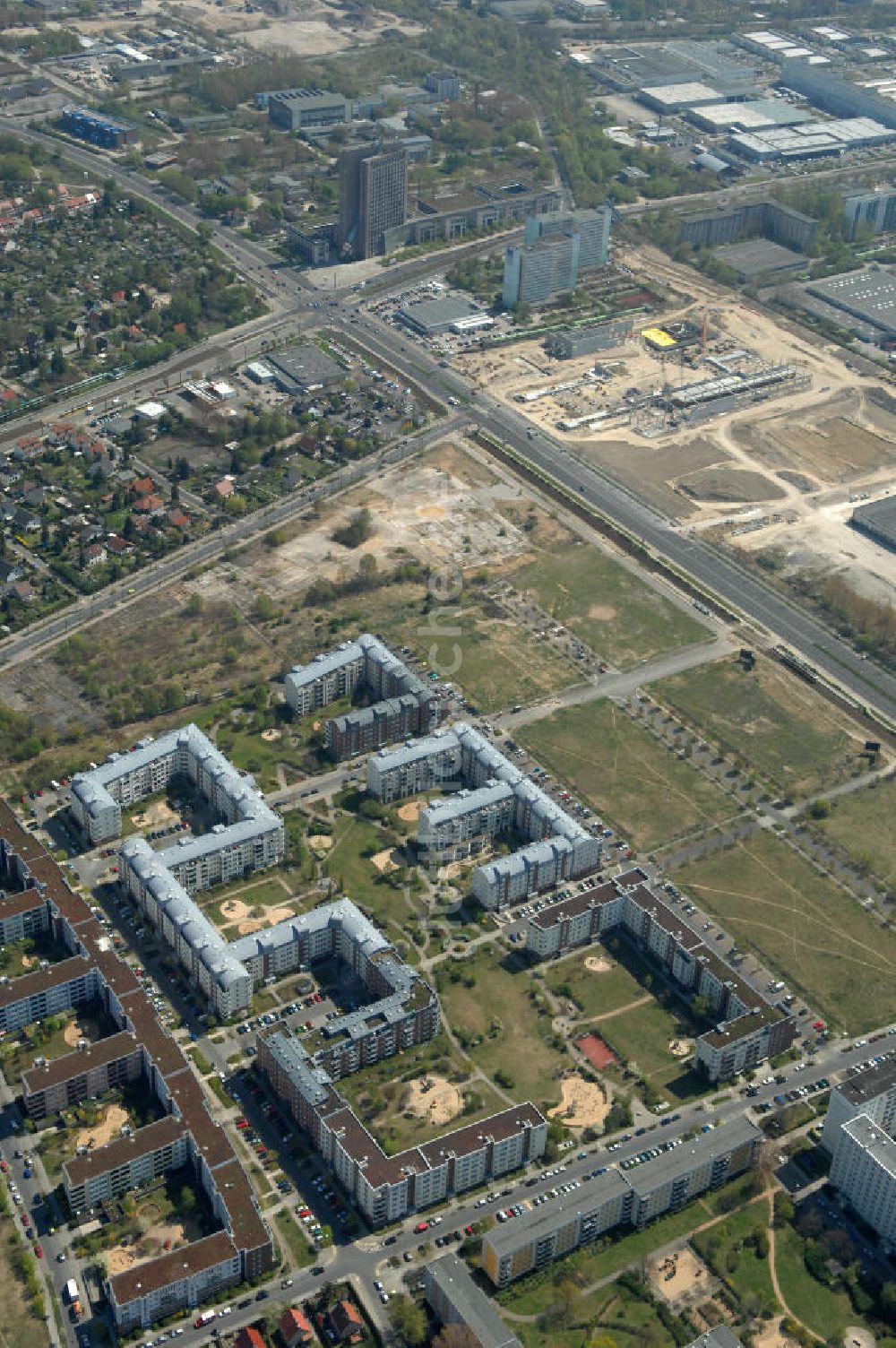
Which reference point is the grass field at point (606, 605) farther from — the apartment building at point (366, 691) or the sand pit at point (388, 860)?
the sand pit at point (388, 860)

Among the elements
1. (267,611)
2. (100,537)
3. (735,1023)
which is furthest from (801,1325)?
(100,537)

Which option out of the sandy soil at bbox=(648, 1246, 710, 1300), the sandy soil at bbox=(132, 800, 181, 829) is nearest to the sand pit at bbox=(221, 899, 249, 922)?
the sandy soil at bbox=(132, 800, 181, 829)

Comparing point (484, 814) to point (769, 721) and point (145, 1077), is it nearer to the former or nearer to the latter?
point (769, 721)


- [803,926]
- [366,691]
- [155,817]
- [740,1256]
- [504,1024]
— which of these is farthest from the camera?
[366,691]

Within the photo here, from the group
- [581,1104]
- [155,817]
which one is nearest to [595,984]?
[581,1104]

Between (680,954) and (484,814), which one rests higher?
(484,814)

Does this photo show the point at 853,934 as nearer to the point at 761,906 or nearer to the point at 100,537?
the point at 761,906

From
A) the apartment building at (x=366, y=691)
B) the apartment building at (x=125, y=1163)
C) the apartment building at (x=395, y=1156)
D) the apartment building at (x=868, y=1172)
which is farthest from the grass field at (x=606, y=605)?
the apartment building at (x=125, y=1163)

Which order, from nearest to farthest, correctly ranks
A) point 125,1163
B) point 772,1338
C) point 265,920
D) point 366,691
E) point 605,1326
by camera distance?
point 605,1326 < point 772,1338 < point 125,1163 < point 265,920 < point 366,691
